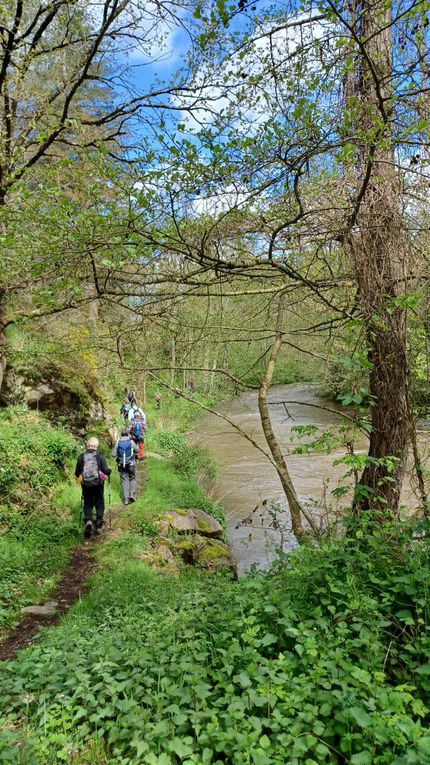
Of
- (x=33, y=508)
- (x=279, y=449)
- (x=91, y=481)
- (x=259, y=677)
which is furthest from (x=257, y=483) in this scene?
(x=259, y=677)

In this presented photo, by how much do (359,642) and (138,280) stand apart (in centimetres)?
346

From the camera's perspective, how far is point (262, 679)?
2465 mm

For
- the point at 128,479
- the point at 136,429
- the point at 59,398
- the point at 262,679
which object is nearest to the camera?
the point at 262,679

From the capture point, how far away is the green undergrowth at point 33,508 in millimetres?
5828

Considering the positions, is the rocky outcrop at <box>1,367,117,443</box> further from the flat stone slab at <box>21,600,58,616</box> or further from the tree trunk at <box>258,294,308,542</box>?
the tree trunk at <box>258,294,308,542</box>

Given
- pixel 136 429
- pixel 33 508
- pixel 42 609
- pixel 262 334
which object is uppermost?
pixel 262 334

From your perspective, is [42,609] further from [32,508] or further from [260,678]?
[260,678]

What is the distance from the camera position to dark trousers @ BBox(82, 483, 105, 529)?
25.4 ft

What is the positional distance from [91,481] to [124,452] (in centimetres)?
141

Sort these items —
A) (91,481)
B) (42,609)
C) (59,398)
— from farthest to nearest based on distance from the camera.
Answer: (59,398), (91,481), (42,609)

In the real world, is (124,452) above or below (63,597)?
above

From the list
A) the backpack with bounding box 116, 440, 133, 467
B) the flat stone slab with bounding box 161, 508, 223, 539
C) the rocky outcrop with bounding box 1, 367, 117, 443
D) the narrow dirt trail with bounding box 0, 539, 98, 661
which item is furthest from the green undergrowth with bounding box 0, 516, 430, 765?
the rocky outcrop with bounding box 1, 367, 117, 443

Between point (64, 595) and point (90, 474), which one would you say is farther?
point (90, 474)

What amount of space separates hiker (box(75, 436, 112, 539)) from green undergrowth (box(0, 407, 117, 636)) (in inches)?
12.6
